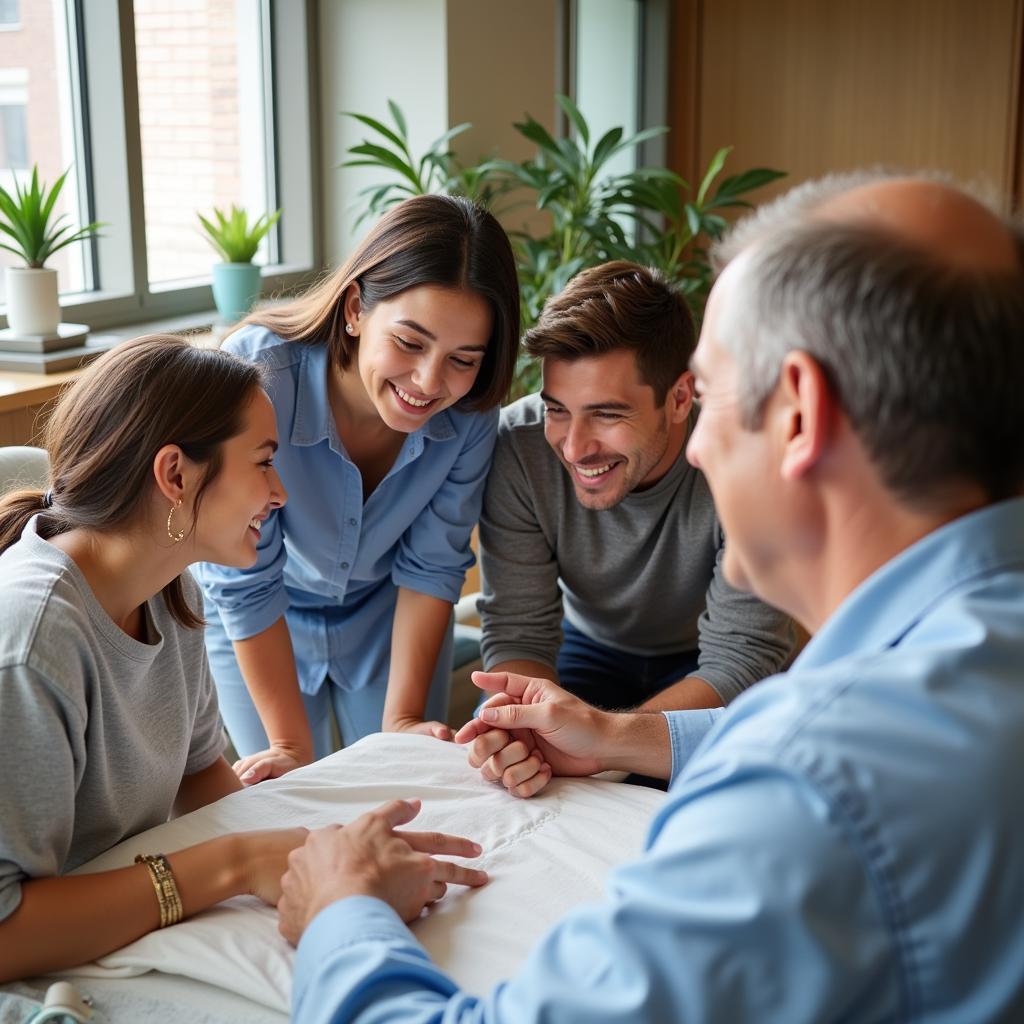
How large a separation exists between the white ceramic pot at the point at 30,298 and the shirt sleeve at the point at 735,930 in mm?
2432

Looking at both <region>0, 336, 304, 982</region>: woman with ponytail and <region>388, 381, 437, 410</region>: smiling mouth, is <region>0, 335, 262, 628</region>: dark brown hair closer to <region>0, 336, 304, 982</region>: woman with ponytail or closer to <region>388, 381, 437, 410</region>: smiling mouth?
<region>0, 336, 304, 982</region>: woman with ponytail

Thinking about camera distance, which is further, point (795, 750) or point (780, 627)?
point (780, 627)

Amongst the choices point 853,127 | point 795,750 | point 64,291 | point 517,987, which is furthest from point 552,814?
point 853,127

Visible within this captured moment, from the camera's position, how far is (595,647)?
91.6 inches

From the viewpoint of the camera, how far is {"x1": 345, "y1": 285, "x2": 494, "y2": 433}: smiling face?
185 cm

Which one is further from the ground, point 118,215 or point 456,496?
point 118,215

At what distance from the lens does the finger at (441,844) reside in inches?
49.6

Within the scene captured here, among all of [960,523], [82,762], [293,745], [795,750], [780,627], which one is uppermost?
[960,523]

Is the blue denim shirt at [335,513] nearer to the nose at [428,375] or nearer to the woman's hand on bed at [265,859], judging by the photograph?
the nose at [428,375]

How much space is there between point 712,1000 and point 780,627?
4.66ft

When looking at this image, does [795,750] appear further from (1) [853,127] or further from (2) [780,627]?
(1) [853,127]

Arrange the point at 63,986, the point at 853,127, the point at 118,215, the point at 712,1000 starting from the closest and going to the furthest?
the point at 712,1000 → the point at 63,986 → the point at 118,215 → the point at 853,127

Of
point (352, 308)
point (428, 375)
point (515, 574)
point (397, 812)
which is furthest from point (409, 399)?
point (397, 812)

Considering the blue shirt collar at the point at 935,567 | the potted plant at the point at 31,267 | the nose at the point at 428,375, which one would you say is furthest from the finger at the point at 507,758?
the potted plant at the point at 31,267
